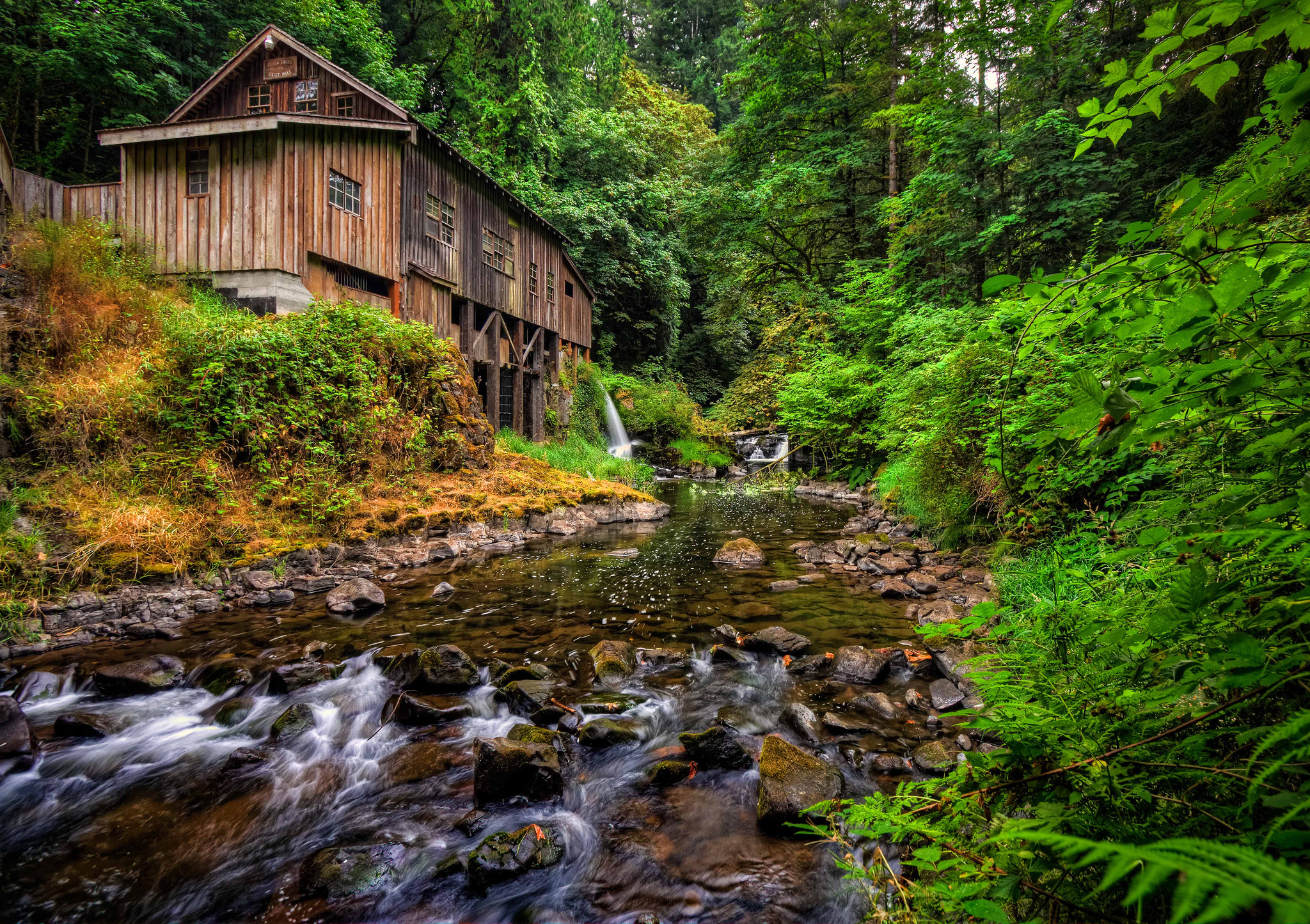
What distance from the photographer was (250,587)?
273 inches

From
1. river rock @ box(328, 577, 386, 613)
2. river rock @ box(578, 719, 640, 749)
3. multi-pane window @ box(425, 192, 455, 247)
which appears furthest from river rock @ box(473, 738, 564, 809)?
multi-pane window @ box(425, 192, 455, 247)

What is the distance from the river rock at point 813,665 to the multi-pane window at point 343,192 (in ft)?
46.8

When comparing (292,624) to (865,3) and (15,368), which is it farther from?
(865,3)

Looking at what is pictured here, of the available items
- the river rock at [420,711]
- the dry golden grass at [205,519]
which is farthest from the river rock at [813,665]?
the dry golden grass at [205,519]

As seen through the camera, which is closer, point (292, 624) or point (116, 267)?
point (292, 624)

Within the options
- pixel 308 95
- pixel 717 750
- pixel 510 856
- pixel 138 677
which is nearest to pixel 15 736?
pixel 138 677

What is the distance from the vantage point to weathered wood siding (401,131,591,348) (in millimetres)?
14539

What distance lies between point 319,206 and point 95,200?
520 cm

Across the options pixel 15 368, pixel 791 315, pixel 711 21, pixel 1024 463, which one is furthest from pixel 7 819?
pixel 711 21

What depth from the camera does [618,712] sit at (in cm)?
446

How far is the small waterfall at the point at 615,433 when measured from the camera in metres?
23.8

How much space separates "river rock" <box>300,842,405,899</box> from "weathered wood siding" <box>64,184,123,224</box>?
16050 millimetres

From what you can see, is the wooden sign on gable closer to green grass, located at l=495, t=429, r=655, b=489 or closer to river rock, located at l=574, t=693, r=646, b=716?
green grass, located at l=495, t=429, r=655, b=489

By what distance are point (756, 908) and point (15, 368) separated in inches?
422
